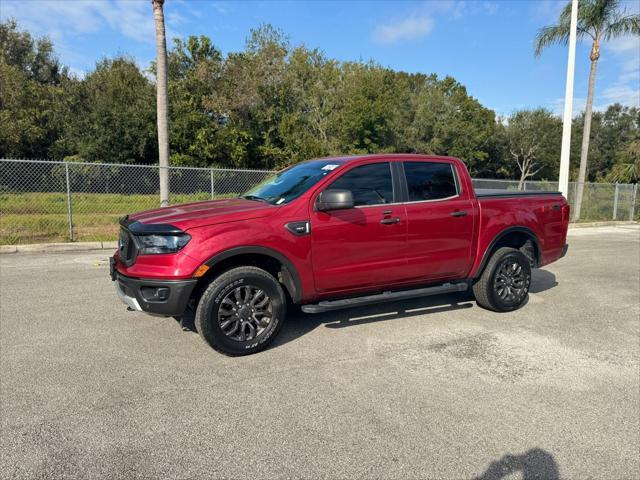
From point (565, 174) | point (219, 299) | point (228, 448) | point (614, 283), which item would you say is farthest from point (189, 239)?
point (565, 174)

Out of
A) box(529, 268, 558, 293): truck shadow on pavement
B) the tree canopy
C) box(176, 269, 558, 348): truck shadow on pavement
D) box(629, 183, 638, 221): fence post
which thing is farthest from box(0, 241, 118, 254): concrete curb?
box(629, 183, 638, 221): fence post

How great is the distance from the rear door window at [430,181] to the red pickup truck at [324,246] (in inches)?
0.6

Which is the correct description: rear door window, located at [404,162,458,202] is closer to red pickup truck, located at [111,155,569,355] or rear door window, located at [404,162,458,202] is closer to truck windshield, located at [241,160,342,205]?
red pickup truck, located at [111,155,569,355]

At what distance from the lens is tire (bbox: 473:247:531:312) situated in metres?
5.52

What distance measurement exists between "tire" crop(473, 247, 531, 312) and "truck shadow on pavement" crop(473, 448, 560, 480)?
9.49 ft

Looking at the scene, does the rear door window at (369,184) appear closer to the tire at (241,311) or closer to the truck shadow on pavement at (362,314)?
the tire at (241,311)

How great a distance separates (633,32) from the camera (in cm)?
1997

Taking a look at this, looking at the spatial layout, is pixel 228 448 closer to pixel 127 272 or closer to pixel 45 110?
pixel 127 272

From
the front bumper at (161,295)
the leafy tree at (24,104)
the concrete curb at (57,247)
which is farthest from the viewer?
the leafy tree at (24,104)

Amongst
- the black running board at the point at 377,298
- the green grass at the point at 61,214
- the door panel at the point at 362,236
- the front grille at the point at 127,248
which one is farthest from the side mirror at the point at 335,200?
the green grass at the point at 61,214

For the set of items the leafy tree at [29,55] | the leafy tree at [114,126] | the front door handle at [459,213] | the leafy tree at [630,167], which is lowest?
the front door handle at [459,213]

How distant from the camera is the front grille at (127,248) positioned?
4066 millimetres

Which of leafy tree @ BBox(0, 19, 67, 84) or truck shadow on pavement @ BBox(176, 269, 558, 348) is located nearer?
truck shadow on pavement @ BBox(176, 269, 558, 348)

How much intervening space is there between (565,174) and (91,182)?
15723mm
